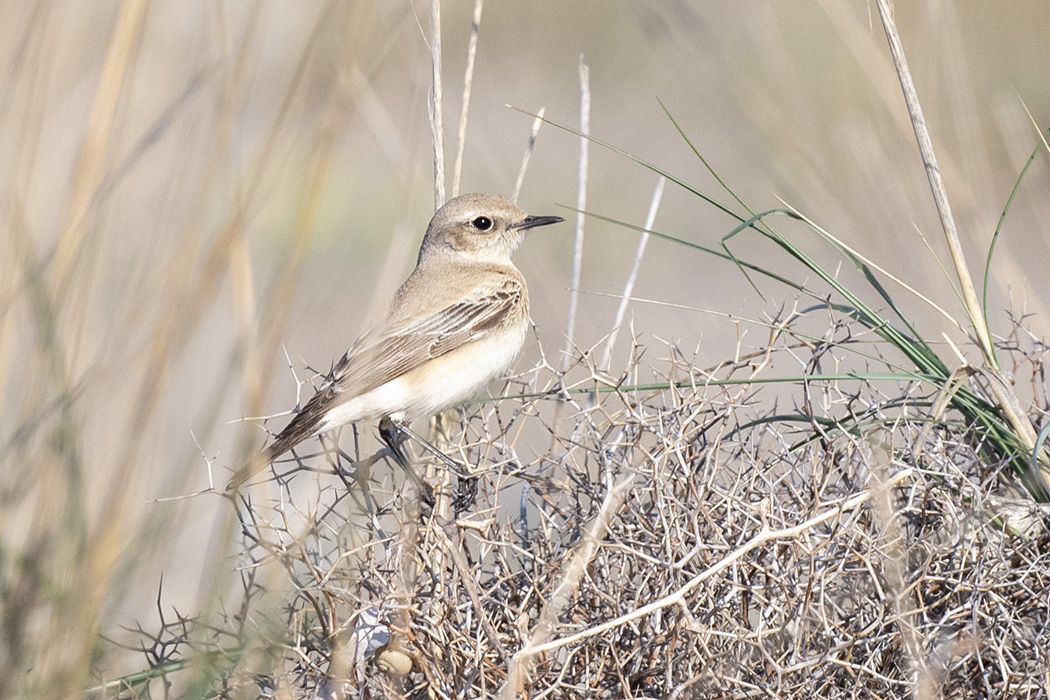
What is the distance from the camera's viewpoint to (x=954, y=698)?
7.45ft

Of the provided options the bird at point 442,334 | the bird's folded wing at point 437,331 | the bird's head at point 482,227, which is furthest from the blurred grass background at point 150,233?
the bird's head at point 482,227

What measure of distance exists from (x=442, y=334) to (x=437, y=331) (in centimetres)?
3

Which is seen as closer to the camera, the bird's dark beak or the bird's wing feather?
the bird's wing feather

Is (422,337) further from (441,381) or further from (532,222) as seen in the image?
(532,222)

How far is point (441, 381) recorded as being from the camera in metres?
3.98

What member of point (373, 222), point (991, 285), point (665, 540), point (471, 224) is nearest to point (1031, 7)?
point (991, 285)

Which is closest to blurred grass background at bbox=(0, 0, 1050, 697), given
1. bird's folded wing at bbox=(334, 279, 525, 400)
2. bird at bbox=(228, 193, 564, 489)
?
bird at bbox=(228, 193, 564, 489)

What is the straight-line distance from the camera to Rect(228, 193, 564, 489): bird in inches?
145

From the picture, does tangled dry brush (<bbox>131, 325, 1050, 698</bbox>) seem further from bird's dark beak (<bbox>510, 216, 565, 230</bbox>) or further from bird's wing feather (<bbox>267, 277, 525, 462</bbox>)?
bird's dark beak (<bbox>510, 216, 565, 230</bbox>)

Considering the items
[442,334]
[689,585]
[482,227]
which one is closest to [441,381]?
[442,334]

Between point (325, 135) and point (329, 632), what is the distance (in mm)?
1097

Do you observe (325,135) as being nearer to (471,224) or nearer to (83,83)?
(83,83)

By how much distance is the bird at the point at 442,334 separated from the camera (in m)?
3.69

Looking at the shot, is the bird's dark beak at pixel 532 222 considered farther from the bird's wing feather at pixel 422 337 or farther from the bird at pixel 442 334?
the bird's wing feather at pixel 422 337
